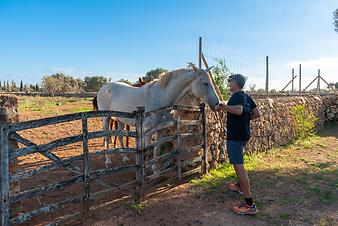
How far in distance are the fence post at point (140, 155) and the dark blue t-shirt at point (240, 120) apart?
134 centimetres

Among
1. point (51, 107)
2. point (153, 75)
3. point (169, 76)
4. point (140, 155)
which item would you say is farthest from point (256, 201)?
point (153, 75)

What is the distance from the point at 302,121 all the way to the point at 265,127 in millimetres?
2839

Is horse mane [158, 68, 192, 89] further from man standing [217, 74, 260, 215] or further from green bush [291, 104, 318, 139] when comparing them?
green bush [291, 104, 318, 139]

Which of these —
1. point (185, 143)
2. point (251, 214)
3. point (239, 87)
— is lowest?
point (251, 214)

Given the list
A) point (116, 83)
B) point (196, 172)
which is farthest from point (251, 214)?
point (116, 83)

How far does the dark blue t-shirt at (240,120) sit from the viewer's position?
13.0ft

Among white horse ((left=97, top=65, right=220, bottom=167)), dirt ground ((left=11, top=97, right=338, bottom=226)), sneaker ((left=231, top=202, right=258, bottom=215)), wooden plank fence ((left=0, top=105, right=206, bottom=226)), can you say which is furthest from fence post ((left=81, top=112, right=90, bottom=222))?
sneaker ((left=231, top=202, right=258, bottom=215))

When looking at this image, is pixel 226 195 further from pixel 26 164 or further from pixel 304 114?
pixel 304 114

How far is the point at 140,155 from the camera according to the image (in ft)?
14.3

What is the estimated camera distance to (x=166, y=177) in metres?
5.53

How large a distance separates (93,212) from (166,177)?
6.39 ft

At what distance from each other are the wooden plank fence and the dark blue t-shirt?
4.43 ft

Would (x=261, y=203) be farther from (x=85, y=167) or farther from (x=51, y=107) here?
(x=51, y=107)

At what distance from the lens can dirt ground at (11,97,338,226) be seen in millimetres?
3957
